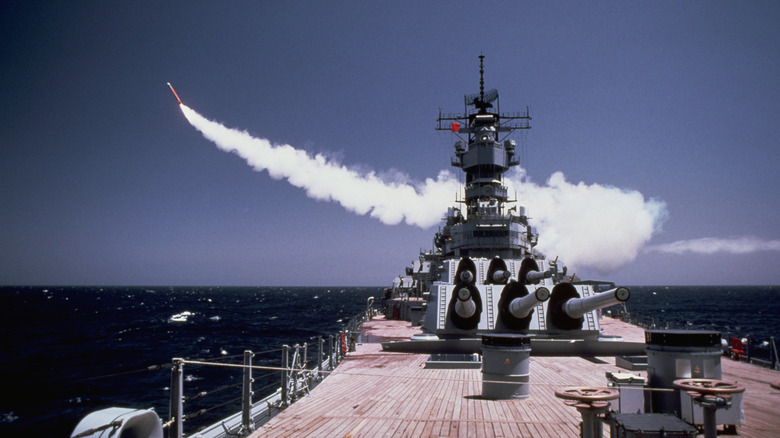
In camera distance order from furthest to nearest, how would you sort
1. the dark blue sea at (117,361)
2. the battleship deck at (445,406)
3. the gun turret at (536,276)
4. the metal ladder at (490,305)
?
the dark blue sea at (117,361) → the gun turret at (536,276) → the metal ladder at (490,305) → the battleship deck at (445,406)

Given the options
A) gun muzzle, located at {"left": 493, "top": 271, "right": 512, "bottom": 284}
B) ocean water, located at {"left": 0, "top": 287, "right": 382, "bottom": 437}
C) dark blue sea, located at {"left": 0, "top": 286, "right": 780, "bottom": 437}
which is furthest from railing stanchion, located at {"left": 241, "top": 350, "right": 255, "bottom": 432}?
gun muzzle, located at {"left": 493, "top": 271, "right": 512, "bottom": 284}

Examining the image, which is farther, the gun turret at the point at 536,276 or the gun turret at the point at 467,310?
the gun turret at the point at 536,276

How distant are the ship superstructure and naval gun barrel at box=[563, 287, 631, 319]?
21 mm

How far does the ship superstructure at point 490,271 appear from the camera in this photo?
45.4ft

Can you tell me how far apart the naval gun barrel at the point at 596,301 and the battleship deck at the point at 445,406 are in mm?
1400

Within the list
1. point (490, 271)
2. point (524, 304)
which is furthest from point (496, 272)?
point (524, 304)

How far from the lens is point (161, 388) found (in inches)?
885

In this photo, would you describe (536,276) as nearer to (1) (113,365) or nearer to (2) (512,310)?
(2) (512,310)

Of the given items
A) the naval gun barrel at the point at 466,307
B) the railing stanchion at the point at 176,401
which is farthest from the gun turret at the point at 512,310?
the railing stanchion at the point at 176,401

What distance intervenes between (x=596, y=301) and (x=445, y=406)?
4613 millimetres

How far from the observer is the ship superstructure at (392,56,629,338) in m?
13.8

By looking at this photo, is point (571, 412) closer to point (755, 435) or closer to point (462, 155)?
point (755, 435)

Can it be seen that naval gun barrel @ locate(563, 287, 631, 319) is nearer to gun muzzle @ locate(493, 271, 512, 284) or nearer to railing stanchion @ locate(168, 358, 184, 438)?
gun muzzle @ locate(493, 271, 512, 284)

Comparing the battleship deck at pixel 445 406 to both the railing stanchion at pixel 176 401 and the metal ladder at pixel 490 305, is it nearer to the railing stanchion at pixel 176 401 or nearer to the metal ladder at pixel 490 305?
the railing stanchion at pixel 176 401
